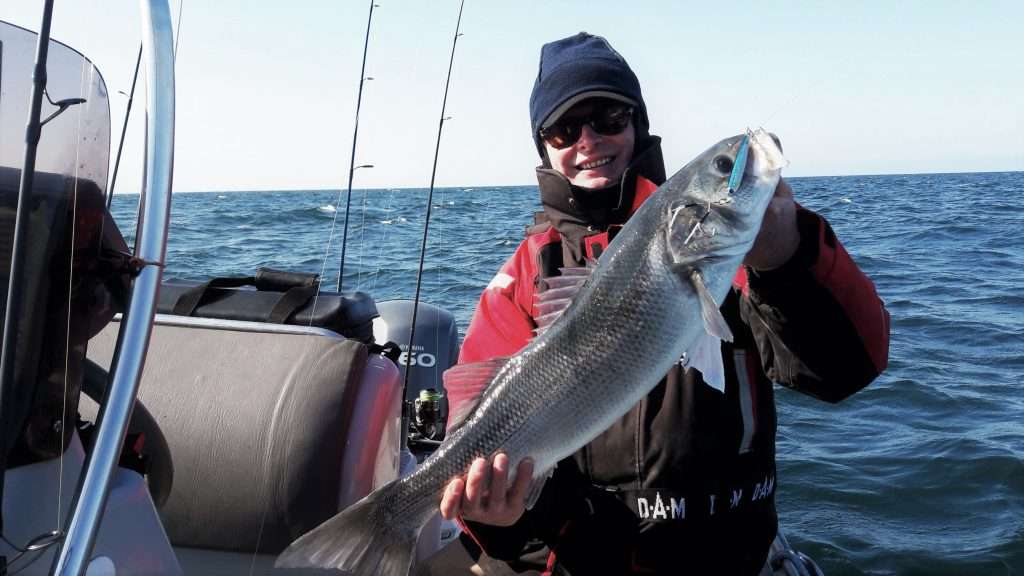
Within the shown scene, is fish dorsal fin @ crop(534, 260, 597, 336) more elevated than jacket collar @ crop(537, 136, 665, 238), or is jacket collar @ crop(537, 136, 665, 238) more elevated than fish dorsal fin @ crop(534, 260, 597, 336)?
jacket collar @ crop(537, 136, 665, 238)

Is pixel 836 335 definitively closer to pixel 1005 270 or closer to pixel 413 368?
pixel 413 368

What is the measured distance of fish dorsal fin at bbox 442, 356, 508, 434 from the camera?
265 cm

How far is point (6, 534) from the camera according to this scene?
1944 millimetres

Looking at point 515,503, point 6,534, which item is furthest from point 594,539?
point 6,534

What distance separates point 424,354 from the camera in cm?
583

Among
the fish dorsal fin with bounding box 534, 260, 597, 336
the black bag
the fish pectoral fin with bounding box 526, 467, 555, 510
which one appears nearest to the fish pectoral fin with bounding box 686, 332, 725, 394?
the fish dorsal fin with bounding box 534, 260, 597, 336

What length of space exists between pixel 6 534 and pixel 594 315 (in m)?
1.64

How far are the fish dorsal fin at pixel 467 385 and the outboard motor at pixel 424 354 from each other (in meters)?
2.41

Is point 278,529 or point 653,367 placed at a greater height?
point 653,367

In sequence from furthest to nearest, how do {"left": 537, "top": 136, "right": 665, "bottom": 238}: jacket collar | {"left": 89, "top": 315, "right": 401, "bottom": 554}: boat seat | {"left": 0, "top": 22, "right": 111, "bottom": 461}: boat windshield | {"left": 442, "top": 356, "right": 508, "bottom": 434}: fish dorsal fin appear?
{"left": 89, "top": 315, "right": 401, "bottom": 554}: boat seat
{"left": 537, "top": 136, "right": 665, "bottom": 238}: jacket collar
{"left": 442, "top": 356, "right": 508, "bottom": 434}: fish dorsal fin
{"left": 0, "top": 22, "right": 111, "bottom": 461}: boat windshield

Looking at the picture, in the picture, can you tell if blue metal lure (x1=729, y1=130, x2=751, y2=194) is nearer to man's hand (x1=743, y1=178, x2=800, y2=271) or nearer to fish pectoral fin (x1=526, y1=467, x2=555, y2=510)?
man's hand (x1=743, y1=178, x2=800, y2=271)

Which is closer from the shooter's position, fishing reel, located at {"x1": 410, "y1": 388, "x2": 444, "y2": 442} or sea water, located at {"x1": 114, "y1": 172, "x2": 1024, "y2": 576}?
fishing reel, located at {"x1": 410, "y1": 388, "x2": 444, "y2": 442}

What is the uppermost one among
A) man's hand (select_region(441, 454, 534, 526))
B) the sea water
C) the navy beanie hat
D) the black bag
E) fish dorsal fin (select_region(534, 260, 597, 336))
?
the navy beanie hat

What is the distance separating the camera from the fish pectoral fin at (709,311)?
232 cm
